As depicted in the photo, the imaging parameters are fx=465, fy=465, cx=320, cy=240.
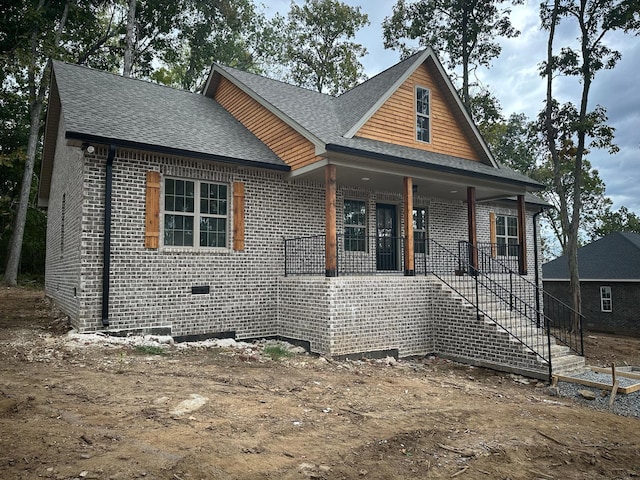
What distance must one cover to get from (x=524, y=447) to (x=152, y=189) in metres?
8.06

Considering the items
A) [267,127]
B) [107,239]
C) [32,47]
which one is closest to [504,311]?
[267,127]

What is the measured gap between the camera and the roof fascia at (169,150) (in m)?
8.67

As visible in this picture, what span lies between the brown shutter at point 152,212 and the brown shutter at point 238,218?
176 centimetres

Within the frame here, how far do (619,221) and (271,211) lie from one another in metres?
38.2

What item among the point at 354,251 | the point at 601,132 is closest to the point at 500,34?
the point at 601,132

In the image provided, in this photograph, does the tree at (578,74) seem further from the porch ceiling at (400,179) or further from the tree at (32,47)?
the tree at (32,47)

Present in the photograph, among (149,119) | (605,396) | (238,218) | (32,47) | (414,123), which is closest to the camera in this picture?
(605,396)

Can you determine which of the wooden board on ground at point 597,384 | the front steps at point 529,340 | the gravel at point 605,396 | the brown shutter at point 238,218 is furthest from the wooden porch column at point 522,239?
the brown shutter at point 238,218

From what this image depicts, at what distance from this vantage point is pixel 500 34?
22.0 m

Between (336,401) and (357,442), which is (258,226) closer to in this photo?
(336,401)

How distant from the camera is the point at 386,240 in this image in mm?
14320

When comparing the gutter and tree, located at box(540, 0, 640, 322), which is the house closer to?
the gutter

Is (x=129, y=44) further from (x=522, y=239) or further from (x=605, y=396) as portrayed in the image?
(x=605, y=396)

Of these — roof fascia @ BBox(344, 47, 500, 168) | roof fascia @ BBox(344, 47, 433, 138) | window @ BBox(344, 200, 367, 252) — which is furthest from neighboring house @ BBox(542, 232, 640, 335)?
roof fascia @ BBox(344, 47, 433, 138)
